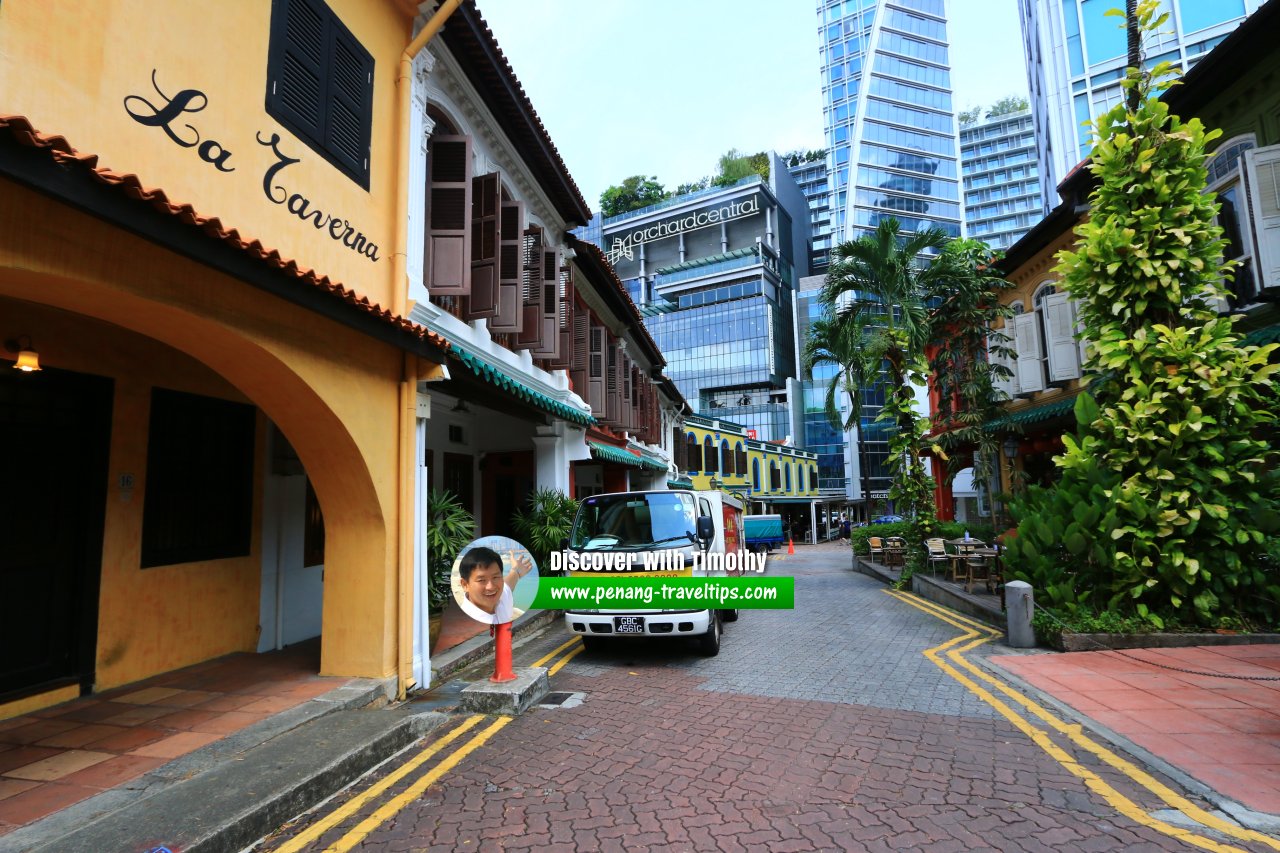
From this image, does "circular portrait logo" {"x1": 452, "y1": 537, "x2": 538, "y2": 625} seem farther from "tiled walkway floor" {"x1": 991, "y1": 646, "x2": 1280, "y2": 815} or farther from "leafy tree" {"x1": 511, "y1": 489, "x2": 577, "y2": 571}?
"tiled walkway floor" {"x1": 991, "y1": 646, "x2": 1280, "y2": 815}

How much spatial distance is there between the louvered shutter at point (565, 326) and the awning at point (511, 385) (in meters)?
1.16

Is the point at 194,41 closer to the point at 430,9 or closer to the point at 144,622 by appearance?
the point at 430,9

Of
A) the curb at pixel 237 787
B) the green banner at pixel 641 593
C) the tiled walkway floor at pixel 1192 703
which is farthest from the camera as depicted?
the green banner at pixel 641 593

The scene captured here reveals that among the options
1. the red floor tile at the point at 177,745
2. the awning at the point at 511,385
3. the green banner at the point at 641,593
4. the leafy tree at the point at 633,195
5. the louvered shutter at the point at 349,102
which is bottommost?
the red floor tile at the point at 177,745

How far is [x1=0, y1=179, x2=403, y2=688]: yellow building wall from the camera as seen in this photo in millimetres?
4254

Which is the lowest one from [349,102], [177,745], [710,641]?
[710,641]

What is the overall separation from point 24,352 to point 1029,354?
17860 mm

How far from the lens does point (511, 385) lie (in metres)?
7.74

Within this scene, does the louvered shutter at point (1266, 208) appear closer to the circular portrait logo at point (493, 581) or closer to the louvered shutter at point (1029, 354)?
the louvered shutter at point (1029, 354)

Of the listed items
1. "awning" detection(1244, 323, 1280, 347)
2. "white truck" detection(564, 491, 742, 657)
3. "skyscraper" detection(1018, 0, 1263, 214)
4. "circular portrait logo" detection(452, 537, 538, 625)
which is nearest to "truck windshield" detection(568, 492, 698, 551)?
"white truck" detection(564, 491, 742, 657)

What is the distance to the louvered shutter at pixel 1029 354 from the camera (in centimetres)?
1509

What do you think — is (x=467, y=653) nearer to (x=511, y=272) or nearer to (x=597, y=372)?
(x=511, y=272)

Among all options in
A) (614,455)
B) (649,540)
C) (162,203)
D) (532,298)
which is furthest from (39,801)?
(614,455)

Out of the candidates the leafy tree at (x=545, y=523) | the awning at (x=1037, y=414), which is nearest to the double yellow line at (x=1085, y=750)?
the leafy tree at (x=545, y=523)
